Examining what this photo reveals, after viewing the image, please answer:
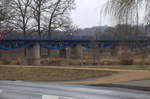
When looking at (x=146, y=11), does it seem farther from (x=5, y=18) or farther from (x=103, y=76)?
(x=5, y=18)

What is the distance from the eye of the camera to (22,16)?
46.4 m

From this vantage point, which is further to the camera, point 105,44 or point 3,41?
point 105,44

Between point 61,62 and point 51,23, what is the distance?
19.8 m

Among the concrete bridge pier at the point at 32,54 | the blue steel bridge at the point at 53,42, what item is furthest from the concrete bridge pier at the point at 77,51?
the concrete bridge pier at the point at 32,54

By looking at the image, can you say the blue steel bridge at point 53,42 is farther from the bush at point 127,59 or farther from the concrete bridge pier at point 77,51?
the bush at point 127,59

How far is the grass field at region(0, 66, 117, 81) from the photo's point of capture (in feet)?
58.1

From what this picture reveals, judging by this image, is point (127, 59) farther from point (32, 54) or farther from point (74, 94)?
point (74, 94)

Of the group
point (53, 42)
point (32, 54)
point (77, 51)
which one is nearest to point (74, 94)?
point (32, 54)

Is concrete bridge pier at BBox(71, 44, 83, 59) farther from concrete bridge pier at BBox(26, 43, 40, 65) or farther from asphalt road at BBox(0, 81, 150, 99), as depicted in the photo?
asphalt road at BBox(0, 81, 150, 99)

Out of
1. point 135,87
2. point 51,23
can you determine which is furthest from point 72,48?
point 135,87

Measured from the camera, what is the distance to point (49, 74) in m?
19.3

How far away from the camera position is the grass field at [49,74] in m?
17.7

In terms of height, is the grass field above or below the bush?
below

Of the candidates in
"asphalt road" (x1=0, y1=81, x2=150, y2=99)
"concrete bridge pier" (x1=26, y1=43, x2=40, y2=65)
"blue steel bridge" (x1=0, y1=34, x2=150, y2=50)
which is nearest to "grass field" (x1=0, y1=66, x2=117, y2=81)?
"asphalt road" (x1=0, y1=81, x2=150, y2=99)
